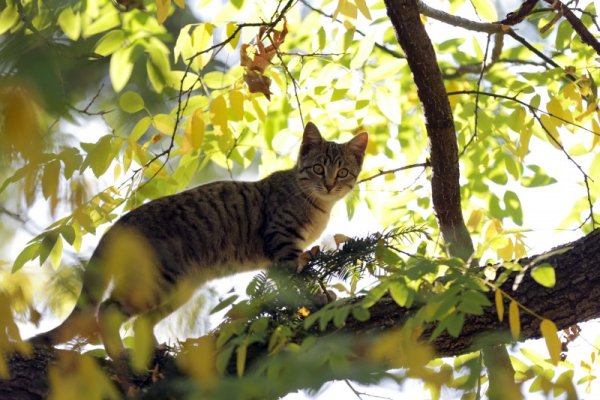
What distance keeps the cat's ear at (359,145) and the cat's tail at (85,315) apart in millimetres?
3184

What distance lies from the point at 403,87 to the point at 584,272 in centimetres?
306

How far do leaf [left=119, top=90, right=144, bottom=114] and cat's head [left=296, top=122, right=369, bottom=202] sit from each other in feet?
13.9

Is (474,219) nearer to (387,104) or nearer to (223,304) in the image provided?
(387,104)

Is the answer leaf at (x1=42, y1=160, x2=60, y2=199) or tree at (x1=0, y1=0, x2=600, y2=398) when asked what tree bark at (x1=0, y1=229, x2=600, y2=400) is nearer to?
tree at (x1=0, y1=0, x2=600, y2=398)

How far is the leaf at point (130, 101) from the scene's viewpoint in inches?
52.6

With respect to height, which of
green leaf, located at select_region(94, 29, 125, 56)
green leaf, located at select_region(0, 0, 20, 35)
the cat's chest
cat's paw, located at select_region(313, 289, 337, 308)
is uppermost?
green leaf, located at select_region(94, 29, 125, 56)

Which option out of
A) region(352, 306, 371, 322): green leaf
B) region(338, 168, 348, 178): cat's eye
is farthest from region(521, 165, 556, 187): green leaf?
region(352, 306, 371, 322): green leaf

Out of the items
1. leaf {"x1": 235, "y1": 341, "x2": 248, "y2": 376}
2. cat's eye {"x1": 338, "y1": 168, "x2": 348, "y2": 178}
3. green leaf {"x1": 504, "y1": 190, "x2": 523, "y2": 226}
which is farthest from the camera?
cat's eye {"x1": 338, "y1": 168, "x2": 348, "y2": 178}

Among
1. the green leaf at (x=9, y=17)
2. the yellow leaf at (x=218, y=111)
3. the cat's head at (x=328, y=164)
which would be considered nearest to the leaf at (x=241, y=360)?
the green leaf at (x=9, y=17)

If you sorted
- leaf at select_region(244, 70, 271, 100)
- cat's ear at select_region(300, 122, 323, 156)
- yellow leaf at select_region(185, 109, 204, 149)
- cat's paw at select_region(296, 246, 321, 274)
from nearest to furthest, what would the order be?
cat's paw at select_region(296, 246, 321, 274), yellow leaf at select_region(185, 109, 204, 149), leaf at select_region(244, 70, 271, 100), cat's ear at select_region(300, 122, 323, 156)

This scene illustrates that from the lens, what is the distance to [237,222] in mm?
5215

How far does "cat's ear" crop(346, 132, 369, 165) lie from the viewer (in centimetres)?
585

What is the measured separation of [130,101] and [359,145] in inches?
181

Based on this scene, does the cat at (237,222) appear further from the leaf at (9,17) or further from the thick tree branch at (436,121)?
the leaf at (9,17)
